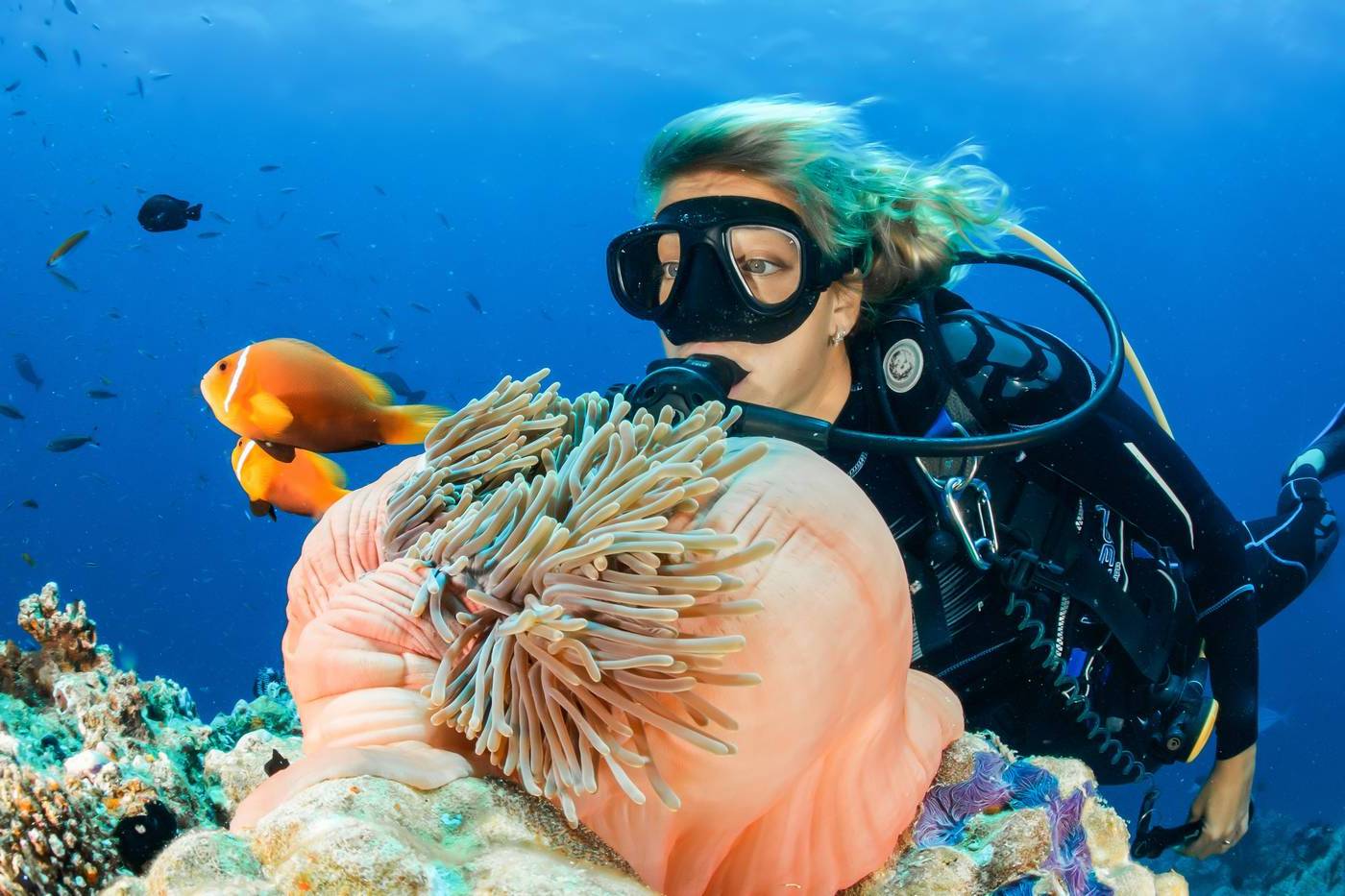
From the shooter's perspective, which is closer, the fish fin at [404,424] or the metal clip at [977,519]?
the metal clip at [977,519]

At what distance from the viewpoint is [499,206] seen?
42.4m

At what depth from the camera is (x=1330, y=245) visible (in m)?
40.0

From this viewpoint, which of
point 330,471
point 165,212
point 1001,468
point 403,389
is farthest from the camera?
point 165,212

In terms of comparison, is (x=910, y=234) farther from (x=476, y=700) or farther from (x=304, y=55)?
(x=304, y=55)

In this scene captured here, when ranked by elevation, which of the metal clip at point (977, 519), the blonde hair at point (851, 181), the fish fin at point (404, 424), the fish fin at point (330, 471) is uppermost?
the blonde hair at point (851, 181)

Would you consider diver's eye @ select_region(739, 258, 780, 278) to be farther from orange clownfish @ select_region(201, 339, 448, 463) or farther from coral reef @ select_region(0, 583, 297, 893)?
coral reef @ select_region(0, 583, 297, 893)

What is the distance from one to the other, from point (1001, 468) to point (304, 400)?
91.2 inches

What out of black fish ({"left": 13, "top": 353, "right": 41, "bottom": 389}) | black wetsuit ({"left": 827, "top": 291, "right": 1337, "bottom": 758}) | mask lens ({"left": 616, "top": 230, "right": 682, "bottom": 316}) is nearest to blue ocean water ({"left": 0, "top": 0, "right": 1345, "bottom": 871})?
black fish ({"left": 13, "top": 353, "right": 41, "bottom": 389})

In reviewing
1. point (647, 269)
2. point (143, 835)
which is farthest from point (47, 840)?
point (647, 269)

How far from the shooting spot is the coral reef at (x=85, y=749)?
149 centimetres

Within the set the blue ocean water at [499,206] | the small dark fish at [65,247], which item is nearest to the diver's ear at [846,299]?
the small dark fish at [65,247]

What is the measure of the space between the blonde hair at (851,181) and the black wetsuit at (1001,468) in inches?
6.4

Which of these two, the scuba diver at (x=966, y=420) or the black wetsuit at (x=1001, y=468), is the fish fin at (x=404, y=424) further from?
the black wetsuit at (x=1001, y=468)

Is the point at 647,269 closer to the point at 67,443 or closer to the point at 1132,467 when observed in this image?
the point at 1132,467
